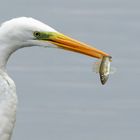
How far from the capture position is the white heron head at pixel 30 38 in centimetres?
514

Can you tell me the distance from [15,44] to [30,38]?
193 mm

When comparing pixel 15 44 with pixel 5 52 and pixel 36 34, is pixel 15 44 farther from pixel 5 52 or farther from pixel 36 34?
pixel 36 34

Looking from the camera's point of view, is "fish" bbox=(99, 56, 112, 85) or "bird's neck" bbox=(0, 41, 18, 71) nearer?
"bird's neck" bbox=(0, 41, 18, 71)

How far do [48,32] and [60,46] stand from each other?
34 cm

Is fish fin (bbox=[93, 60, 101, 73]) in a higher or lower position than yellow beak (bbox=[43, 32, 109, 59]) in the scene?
lower

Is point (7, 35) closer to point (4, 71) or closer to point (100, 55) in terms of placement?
point (4, 71)

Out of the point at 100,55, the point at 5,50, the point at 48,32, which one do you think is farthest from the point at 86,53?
the point at 5,50

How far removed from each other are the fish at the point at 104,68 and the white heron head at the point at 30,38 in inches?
3.4

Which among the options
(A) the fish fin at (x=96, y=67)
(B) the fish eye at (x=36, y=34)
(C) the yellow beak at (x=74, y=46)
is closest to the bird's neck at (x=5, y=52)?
(B) the fish eye at (x=36, y=34)

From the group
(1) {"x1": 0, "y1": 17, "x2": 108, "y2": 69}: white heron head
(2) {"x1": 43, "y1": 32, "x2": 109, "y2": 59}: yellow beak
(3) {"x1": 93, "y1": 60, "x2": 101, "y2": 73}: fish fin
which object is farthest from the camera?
(3) {"x1": 93, "y1": 60, "x2": 101, "y2": 73}: fish fin

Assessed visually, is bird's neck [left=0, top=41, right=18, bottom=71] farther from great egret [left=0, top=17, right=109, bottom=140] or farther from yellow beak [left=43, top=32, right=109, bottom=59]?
yellow beak [left=43, top=32, right=109, bottom=59]

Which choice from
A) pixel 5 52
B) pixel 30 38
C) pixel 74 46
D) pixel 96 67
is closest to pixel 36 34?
pixel 30 38

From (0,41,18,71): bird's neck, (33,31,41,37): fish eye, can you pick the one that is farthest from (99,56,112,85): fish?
(0,41,18,71): bird's neck

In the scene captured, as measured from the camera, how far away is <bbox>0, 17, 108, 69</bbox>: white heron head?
514 centimetres
